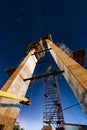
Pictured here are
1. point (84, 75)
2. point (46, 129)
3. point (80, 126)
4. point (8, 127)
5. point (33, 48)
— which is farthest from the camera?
point (33, 48)

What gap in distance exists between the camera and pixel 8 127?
408 centimetres

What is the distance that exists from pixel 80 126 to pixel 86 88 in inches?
289

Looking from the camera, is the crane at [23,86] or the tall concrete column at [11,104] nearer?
the crane at [23,86]

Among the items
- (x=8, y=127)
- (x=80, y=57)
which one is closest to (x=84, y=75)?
(x=8, y=127)

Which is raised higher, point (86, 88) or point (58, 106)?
point (58, 106)

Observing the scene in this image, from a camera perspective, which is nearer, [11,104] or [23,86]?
[11,104]

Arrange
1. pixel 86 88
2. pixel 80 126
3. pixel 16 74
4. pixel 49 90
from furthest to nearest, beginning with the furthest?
pixel 49 90, pixel 80 126, pixel 16 74, pixel 86 88

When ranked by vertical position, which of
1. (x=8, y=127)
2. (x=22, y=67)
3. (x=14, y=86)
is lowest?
(x=8, y=127)

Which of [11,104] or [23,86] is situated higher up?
[23,86]

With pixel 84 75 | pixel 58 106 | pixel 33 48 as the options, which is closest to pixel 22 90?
pixel 84 75

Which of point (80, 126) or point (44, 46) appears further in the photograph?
point (44, 46)

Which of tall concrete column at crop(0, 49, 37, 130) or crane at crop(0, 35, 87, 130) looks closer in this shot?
crane at crop(0, 35, 87, 130)

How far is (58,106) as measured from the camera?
18.7 metres

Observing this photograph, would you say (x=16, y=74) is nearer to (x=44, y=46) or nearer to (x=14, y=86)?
(x=14, y=86)
